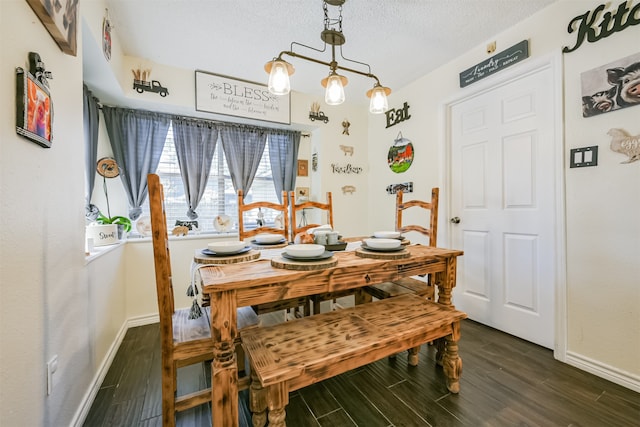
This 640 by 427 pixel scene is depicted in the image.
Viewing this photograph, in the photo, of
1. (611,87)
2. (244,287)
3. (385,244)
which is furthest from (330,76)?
(611,87)

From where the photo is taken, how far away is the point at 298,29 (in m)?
2.13

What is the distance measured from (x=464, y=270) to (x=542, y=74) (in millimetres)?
1739

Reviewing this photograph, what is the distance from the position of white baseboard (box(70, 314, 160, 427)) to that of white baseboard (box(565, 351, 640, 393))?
2.91 m

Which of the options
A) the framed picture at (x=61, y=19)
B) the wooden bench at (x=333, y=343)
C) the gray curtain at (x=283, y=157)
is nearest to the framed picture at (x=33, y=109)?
the framed picture at (x=61, y=19)

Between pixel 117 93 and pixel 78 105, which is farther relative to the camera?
pixel 117 93

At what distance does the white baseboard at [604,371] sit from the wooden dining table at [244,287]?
141cm

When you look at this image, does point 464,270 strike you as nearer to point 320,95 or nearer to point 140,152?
point 320,95

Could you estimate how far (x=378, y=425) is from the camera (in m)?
1.29

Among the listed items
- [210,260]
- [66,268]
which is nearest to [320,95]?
[210,260]

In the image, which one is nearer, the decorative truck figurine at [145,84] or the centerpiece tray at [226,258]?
the centerpiece tray at [226,258]

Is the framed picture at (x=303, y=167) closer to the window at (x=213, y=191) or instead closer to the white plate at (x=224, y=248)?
the window at (x=213, y=191)

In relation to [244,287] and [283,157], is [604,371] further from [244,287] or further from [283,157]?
[283,157]

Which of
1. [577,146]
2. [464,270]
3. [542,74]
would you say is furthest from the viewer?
[464,270]

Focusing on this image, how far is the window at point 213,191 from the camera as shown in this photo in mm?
2908
